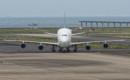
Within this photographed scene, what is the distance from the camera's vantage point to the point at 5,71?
4447 cm

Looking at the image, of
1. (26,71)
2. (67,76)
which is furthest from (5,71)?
(67,76)

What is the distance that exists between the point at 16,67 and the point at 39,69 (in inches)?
121

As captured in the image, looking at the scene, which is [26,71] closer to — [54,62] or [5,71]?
[5,71]

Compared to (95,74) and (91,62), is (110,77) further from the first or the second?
(91,62)

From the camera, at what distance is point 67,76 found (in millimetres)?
40312

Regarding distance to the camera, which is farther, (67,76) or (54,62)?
(54,62)

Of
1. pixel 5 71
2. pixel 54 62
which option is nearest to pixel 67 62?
pixel 54 62

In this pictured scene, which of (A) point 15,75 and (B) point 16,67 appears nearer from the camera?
(A) point 15,75

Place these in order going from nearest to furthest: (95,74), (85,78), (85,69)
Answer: (85,78), (95,74), (85,69)

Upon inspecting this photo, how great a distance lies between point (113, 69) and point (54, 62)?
994cm

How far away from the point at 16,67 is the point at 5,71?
3959 mm

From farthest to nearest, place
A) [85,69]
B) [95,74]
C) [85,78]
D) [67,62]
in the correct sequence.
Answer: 1. [67,62]
2. [85,69]
3. [95,74]
4. [85,78]

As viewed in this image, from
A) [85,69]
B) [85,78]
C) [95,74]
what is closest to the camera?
[85,78]

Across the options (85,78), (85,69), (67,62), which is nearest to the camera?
(85,78)
